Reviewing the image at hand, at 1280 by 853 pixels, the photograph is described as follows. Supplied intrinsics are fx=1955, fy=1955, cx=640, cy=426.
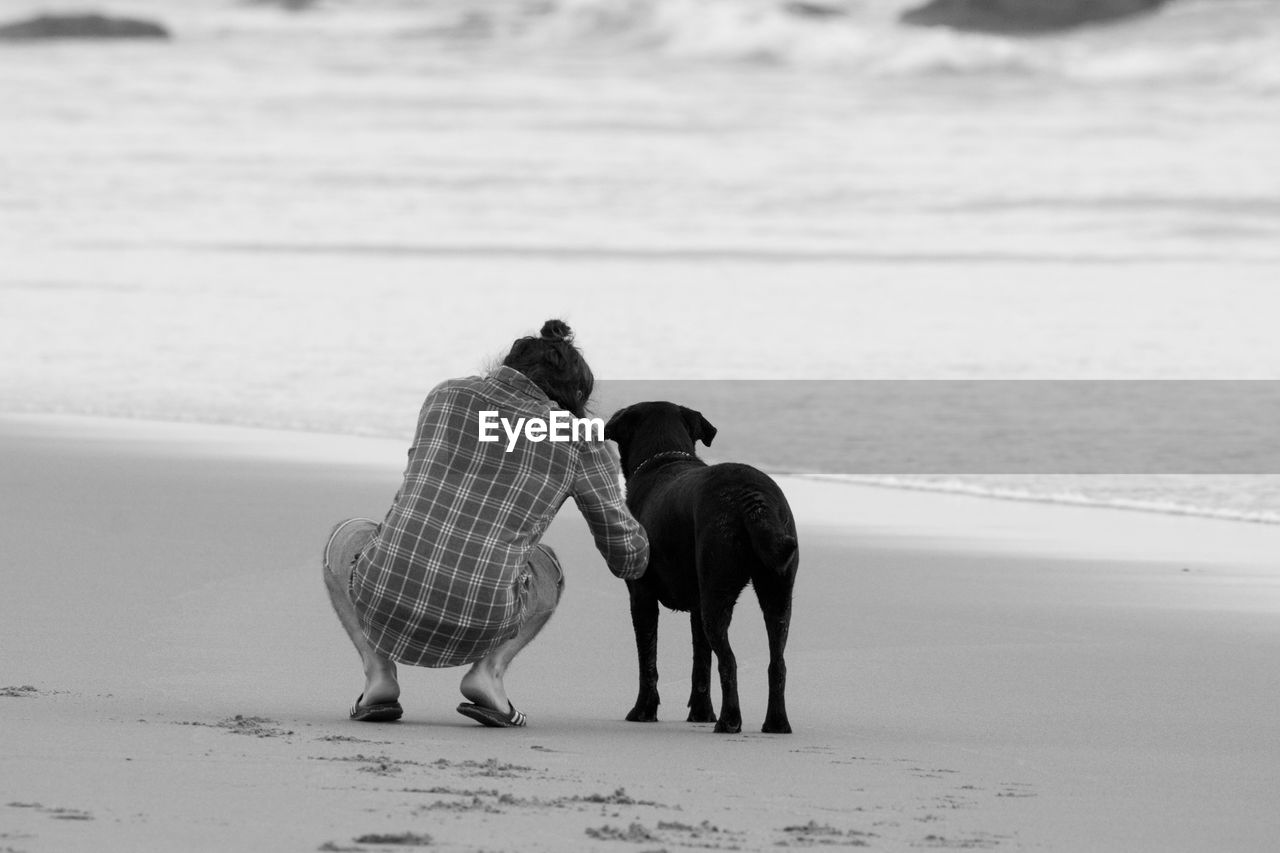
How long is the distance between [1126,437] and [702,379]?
7354 millimetres

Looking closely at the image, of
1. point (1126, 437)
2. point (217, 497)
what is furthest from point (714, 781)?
point (1126, 437)

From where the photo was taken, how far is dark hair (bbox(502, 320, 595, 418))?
19.3ft

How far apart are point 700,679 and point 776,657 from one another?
0.42 metres

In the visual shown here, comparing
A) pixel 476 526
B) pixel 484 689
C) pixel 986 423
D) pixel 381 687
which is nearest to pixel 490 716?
pixel 484 689

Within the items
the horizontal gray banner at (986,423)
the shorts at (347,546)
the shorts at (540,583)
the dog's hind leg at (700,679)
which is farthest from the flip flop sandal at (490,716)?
the horizontal gray banner at (986,423)

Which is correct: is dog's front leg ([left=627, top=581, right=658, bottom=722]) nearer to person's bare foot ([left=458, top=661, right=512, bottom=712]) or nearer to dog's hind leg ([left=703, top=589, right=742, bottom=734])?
dog's hind leg ([left=703, top=589, right=742, bottom=734])

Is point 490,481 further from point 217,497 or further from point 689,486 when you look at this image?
point 217,497

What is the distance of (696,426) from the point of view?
6.97 metres

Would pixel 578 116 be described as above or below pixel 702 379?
above

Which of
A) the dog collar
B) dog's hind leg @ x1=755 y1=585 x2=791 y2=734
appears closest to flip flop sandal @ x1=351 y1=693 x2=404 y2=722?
dog's hind leg @ x1=755 y1=585 x2=791 y2=734

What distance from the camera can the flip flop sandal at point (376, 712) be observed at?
589 centimetres

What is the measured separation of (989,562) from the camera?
35.1ft

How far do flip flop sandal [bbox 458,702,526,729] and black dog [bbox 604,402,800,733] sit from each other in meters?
0.59

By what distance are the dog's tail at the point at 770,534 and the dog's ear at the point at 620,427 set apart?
3.07ft
